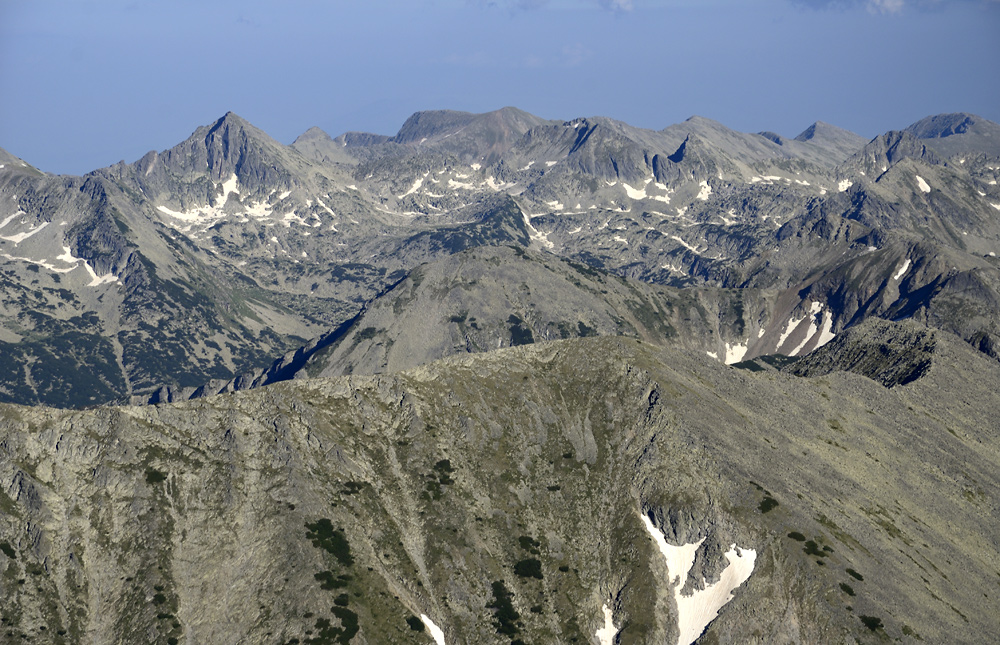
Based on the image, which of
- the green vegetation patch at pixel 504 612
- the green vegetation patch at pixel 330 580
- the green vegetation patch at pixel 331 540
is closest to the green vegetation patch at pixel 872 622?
the green vegetation patch at pixel 504 612

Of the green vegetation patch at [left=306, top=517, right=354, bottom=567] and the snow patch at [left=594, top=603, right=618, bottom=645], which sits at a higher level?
Answer: the green vegetation patch at [left=306, top=517, right=354, bottom=567]

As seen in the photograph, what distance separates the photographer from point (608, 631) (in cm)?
19250

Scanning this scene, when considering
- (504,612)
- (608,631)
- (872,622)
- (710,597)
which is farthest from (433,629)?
(872,622)

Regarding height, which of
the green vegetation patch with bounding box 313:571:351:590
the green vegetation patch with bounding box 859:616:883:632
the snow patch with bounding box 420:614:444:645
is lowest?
the green vegetation patch with bounding box 859:616:883:632

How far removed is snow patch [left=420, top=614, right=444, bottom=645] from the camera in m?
184

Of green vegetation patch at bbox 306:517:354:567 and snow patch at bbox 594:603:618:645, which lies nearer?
snow patch at bbox 594:603:618:645

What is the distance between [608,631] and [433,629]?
3783 centimetres

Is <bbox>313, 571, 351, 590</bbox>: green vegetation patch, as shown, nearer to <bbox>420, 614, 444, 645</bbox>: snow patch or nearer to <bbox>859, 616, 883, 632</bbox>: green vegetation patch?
<bbox>420, 614, 444, 645</bbox>: snow patch

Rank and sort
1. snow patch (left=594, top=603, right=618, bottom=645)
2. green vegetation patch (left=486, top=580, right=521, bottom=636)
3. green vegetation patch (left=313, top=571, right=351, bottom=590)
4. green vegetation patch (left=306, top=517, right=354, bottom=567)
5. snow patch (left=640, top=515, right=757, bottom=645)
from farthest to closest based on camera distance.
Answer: green vegetation patch (left=306, top=517, right=354, bottom=567) < snow patch (left=594, top=603, right=618, bottom=645) < green vegetation patch (left=486, top=580, right=521, bottom=636) < snow patch (left=640, top=515, right=757, bottom=645) < green vegetation patch (left=313, top=571, right=351, bottom=590)

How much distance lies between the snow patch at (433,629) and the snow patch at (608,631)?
1308 inches

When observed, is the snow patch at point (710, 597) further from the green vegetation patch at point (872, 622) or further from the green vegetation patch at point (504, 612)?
the green vegetation patch at point (504, 612)

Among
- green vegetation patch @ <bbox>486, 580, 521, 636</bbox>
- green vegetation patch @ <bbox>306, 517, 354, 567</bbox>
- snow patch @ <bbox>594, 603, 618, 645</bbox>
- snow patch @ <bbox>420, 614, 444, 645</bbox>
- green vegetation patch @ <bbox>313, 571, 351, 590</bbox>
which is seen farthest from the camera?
green vegetation patch @ <bbox>306, 517, 354, 567</bbox>

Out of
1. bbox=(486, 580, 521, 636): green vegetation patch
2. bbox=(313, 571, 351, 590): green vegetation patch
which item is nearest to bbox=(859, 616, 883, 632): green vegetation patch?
bbox=(486, 580, 521, 636): green vegetation patch

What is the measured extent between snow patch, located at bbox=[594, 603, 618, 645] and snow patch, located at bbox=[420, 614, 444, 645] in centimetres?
3323
